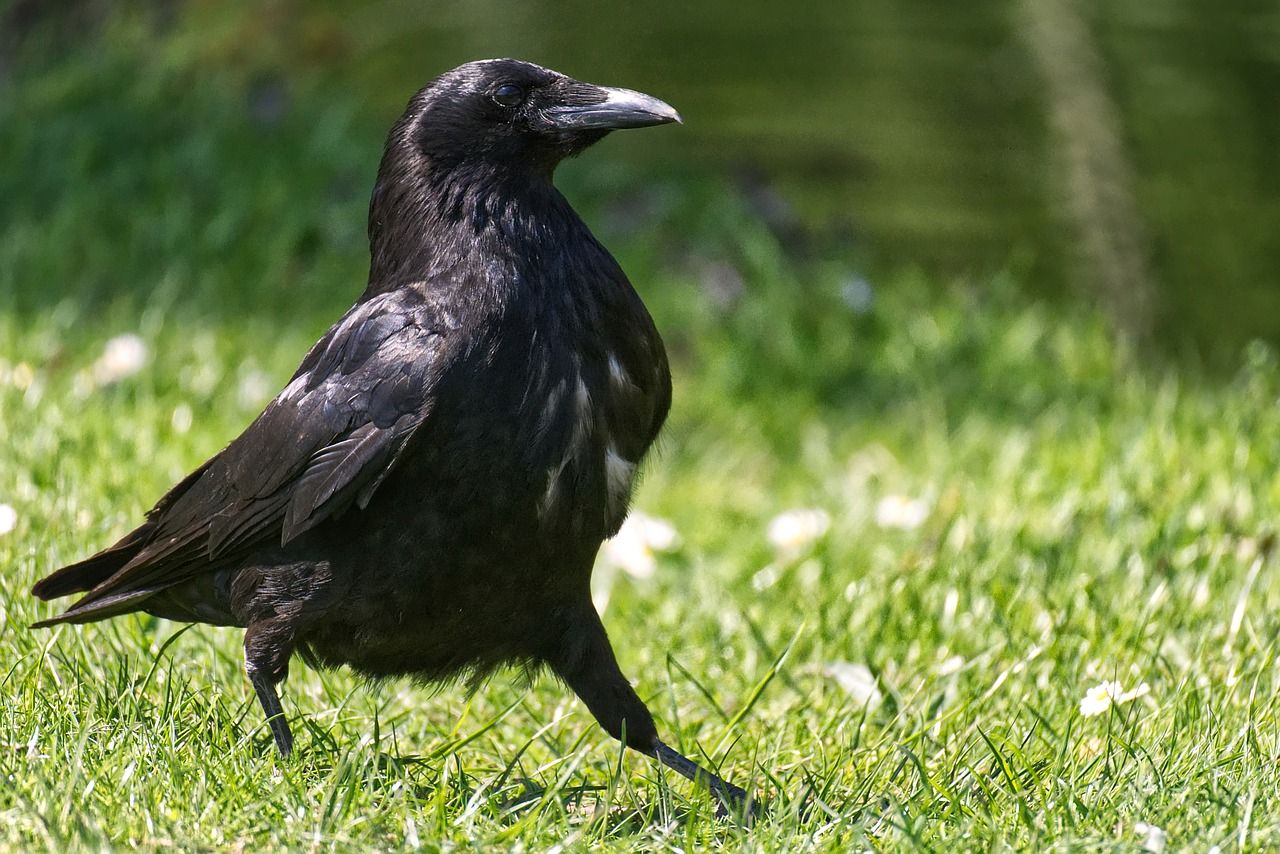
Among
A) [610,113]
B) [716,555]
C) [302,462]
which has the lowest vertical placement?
[716,555]

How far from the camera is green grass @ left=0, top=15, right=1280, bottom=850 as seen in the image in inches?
114

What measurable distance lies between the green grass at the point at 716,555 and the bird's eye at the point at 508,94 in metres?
1.22

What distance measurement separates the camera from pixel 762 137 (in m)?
10.2

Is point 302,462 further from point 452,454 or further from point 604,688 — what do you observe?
point 604,688

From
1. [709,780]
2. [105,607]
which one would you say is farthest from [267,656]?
[709,780]

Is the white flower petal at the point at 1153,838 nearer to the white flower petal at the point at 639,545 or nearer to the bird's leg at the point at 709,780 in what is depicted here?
the bird's leg at the point at 709,780

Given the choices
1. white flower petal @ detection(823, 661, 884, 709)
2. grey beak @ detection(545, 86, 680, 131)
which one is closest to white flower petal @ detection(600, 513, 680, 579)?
white flower petal @ detection(823, 661, 884, 709)

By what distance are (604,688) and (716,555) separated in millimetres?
1754

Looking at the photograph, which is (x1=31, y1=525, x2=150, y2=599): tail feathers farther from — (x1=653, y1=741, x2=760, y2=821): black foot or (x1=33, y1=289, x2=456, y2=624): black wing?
(x1=653, y1=741, x2=760, y2=821): black foot

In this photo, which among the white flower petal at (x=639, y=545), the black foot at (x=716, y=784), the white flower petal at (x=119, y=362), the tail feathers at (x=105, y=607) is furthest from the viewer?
the white flower petal at (x=119, y=362)

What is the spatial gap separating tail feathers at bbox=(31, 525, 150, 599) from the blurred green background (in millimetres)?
2852

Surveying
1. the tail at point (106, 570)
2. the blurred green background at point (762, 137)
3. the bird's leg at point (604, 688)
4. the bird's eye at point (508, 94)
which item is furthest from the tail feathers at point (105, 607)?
the blurred green background at point (762, 137)

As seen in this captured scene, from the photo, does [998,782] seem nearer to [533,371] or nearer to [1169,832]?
[1169,832]

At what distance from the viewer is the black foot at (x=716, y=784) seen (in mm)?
3039
